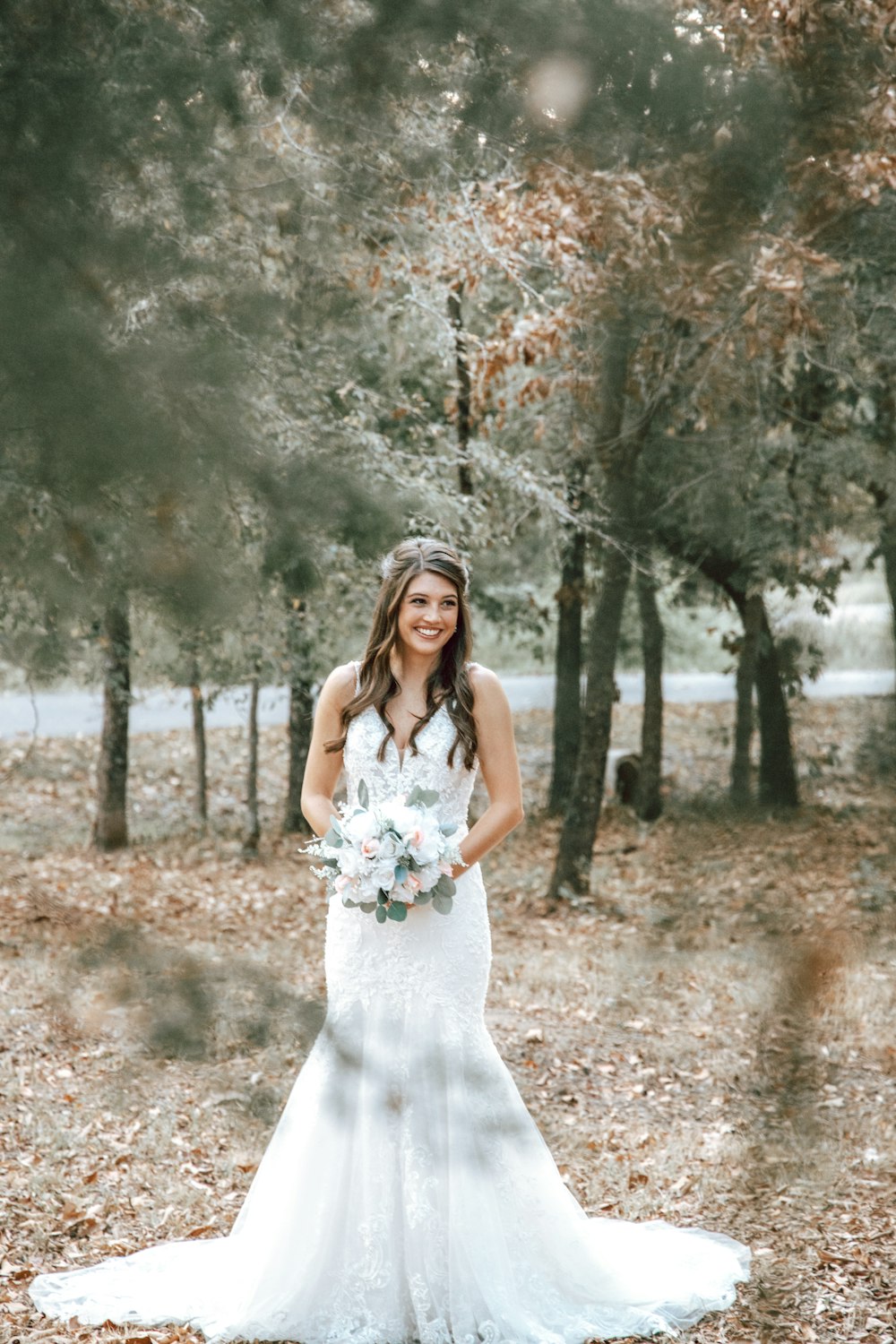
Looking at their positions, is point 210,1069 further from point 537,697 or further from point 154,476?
point 537,697

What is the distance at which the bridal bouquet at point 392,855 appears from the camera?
3.32 meters

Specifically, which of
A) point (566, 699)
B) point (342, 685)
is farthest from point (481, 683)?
point (566, 699)

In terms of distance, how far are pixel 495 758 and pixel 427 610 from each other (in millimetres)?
456

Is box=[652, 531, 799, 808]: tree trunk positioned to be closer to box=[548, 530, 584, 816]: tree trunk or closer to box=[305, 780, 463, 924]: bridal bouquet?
box=[548, 530, 584, 816]: tree trunk

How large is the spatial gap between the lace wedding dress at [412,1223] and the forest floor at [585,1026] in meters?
0.19

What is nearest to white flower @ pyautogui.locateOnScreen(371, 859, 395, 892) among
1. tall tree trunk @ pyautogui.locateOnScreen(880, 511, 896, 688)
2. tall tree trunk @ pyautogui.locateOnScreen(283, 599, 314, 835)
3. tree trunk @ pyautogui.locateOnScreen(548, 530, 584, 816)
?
tall tree trunk @ pyautogui.locateOnScreen(880, 511, 896, 688)

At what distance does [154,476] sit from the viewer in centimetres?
119

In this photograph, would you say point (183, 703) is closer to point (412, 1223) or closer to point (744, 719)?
point (744, 719)

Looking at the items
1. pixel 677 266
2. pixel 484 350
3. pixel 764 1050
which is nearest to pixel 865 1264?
pixel 764 1050

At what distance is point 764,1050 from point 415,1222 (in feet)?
8.54

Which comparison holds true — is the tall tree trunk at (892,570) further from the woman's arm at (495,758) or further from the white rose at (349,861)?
the white rose at (349,861)

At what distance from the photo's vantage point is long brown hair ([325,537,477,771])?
12.1ft

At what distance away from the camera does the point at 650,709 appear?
13.1 m

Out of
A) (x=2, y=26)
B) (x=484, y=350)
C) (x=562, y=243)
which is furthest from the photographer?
(x=484, y=350)
